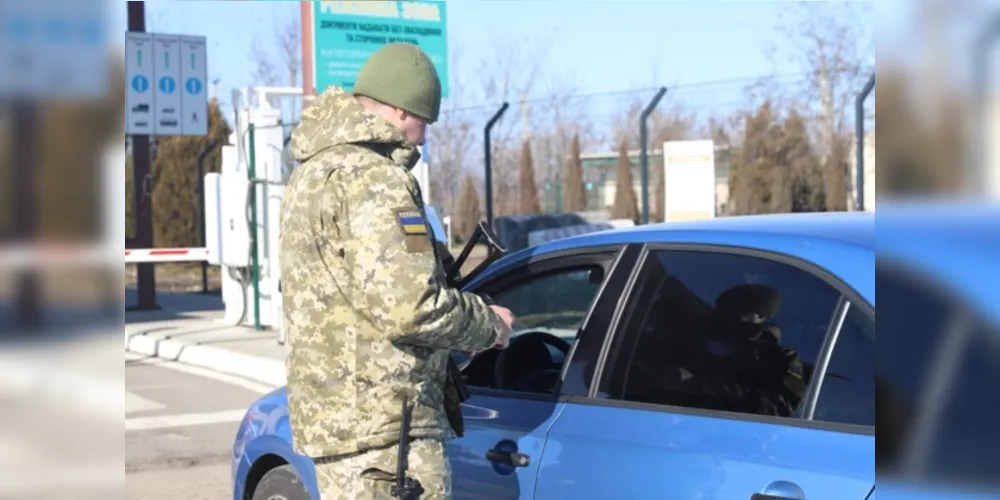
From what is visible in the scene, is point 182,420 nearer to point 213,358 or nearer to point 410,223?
point 213,358

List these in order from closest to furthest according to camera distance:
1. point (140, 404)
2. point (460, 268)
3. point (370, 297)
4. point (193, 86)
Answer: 1. point (370, 297)
2. point (460, 268)
3. point (140, 404)
4. point (193, 86)

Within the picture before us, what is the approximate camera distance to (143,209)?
56.2 feet

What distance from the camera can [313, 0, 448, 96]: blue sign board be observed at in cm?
1216

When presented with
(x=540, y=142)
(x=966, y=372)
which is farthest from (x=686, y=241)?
(x=540, y=142)

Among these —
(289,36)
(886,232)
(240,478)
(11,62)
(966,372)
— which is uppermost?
(289,36)

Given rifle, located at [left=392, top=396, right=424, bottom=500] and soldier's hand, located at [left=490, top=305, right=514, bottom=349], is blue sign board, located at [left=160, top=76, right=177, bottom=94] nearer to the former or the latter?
soldier's hand, located at [left=490, top=305, right=514, bottom=349]

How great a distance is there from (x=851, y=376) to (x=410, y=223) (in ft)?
3.68

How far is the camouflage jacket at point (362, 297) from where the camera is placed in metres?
2.57

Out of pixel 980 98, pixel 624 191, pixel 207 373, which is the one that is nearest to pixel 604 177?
pixel 624 191

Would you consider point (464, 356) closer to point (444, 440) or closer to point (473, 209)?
point (444, 440)

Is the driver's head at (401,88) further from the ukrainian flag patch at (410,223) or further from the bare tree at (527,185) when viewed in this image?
the bare tree at (527,185)

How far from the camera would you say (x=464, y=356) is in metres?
3.85

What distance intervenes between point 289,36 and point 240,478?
2553 cm

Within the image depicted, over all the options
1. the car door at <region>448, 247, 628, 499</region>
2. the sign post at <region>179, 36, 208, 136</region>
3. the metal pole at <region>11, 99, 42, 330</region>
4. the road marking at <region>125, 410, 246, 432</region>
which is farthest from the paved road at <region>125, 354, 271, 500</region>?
the sign post at <region>179, 36, 208, 136</region>
